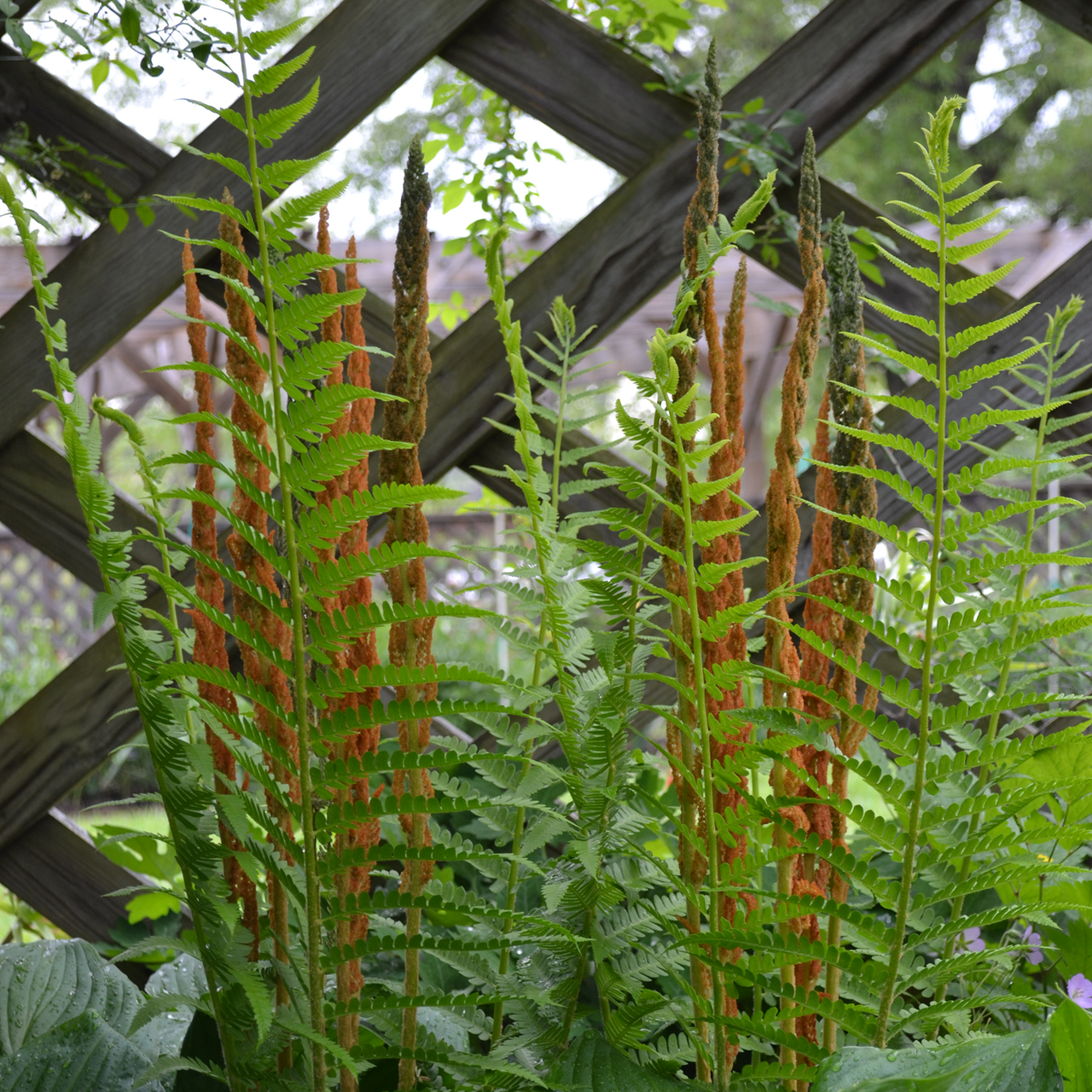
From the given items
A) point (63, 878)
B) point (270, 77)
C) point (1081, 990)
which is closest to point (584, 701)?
point (270, 77)

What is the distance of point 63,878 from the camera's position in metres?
1.44

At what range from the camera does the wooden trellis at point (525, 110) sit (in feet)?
4.38

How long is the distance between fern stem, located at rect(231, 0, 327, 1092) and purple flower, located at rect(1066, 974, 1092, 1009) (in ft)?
1.83

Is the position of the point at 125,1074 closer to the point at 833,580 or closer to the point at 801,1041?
the point at 801,1041

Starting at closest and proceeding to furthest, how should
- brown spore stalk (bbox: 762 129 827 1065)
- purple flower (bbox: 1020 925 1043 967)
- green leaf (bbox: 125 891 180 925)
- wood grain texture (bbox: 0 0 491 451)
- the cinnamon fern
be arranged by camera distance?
the cinnamon fern → brown spore stalk (bbox: 762 129 827 1065) → purple flower (bbox: 1020 925 1043 967) → green leaf (bbox: 125 891 180 925) → wood grain texture (bbox: 0 0 491 451)

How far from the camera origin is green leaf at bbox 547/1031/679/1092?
528 mm

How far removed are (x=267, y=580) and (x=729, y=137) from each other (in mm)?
938

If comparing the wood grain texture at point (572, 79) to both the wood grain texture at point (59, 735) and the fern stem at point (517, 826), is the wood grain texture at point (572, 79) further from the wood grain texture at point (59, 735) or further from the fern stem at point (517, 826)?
the wood grain texture at point (59, 735)

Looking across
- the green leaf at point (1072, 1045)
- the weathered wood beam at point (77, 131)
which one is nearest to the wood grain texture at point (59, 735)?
the weathered wood beam at point (77, 131)

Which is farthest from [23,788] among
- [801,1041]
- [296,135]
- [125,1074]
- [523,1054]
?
[801,1041]

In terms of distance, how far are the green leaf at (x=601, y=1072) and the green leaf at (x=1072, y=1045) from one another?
21 centimetres

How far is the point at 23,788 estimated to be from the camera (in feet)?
4.62

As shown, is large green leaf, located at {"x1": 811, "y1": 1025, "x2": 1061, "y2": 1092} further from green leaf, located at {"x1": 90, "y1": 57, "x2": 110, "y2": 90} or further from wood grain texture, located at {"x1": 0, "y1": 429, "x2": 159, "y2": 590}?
green leaf, located at {"x1": 90, "y1": 57, "x2": 110, "y2": 90}

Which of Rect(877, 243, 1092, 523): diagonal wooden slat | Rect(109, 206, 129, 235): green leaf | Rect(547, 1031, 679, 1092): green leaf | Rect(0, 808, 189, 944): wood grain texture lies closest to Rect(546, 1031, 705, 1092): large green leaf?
Rect(547, 1031, 679, 1092): green leaf
